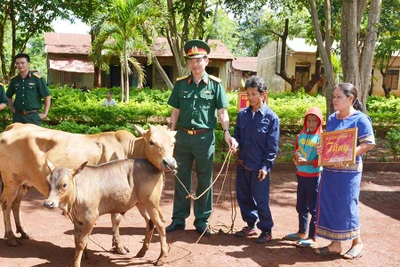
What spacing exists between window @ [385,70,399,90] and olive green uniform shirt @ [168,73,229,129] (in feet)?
99.6

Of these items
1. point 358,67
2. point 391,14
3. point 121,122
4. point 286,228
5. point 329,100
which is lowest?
point 286,228

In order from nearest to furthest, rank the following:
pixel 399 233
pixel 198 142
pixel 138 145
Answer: pixel 138 145
pixel 198 142
pixel 399 233

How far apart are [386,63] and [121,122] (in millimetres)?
24999

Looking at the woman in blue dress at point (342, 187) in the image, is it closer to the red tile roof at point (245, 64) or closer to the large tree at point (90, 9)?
the large tree at point (90, 9)

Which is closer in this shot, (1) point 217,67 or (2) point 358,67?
(2) point 358,67

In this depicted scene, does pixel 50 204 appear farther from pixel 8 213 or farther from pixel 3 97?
pixel 3 97

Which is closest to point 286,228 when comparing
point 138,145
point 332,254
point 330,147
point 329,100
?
point 332,254

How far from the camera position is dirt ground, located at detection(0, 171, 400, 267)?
484 centimetres

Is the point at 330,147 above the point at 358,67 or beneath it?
beneath

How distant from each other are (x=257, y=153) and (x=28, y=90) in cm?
389

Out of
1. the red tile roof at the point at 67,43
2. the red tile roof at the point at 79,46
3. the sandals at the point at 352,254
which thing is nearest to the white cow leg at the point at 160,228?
the sandals at the point at 352,254

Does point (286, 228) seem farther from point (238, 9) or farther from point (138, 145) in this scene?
point (238, 9)

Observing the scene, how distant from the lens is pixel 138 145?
5.18 meters

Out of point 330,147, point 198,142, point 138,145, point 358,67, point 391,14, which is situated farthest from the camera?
point 391,14
